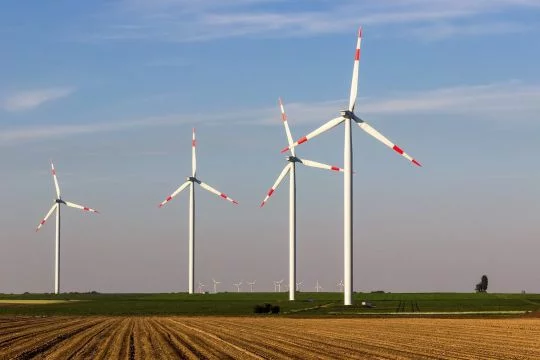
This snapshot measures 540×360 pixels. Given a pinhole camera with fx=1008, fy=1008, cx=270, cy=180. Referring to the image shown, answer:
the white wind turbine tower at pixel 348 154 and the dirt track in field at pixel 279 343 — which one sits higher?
the white wind turbine tower at pixel 348 154

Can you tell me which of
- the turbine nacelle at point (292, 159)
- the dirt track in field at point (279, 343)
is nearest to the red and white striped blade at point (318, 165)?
the turbine nacelle at point (292, 159)

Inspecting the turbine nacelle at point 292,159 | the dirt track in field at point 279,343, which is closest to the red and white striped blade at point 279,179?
the turbine nacelle at point 292,159

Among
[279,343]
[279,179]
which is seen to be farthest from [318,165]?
[279,343]

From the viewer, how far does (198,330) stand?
71.6 metres

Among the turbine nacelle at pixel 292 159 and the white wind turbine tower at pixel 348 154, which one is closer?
the white wind turbine tower at pixel 348 154

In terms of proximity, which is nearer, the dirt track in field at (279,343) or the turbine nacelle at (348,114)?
the dirt track in field at (279,343)

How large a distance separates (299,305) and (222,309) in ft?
50.6

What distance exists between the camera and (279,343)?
183 feet

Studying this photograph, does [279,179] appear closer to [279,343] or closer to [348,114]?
[348,114]

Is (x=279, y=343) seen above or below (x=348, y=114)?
below

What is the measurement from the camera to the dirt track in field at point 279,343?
47188 millimetres

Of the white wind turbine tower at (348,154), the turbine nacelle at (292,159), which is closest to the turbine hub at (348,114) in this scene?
the white wind turbine tower at (348,154)

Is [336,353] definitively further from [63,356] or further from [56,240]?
[56,240]

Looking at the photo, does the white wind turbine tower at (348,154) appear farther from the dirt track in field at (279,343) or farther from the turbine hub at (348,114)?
the dirt track in field at (279,343)
